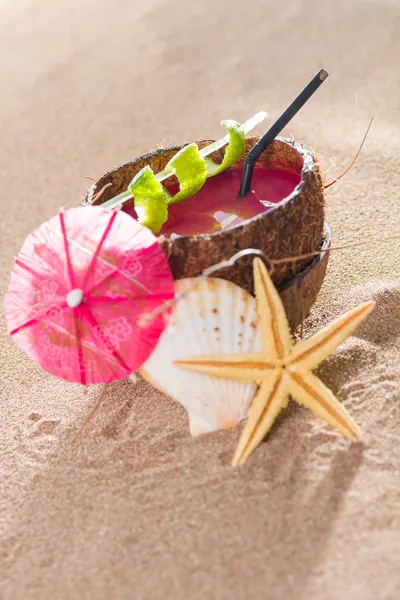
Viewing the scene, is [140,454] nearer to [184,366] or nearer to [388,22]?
[184,366]

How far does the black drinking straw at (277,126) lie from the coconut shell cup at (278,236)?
7cm

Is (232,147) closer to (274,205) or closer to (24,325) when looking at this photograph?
(274,205)

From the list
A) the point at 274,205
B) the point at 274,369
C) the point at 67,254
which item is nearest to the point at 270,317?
the point at 274,369

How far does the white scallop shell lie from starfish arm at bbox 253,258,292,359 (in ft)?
0.12

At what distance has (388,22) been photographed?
3.39m

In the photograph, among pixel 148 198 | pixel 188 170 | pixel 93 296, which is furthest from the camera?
pixel 188 170

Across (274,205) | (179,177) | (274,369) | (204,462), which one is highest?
(179,177)

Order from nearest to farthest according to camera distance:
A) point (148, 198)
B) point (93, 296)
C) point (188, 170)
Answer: point (93, 296), point (148, 198), point (188, 170)

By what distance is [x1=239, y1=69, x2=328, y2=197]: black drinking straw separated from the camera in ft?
4.82

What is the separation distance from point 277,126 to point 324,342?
508 millimetres

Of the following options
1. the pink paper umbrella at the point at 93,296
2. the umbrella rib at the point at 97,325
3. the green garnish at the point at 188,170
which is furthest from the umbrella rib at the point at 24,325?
the green garnish at the point at 188,170

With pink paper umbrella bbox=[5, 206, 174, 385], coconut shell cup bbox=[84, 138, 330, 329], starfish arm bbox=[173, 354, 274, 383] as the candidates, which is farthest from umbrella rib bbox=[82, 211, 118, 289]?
starfish arm bbox=[173, 354, 274, 383]

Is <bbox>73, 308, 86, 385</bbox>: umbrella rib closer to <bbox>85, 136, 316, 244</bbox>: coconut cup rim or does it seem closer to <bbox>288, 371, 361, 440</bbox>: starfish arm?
<bbox>85, 136, 316, 244</bbox>: coconut cup rim

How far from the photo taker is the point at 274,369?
127 centimetres
